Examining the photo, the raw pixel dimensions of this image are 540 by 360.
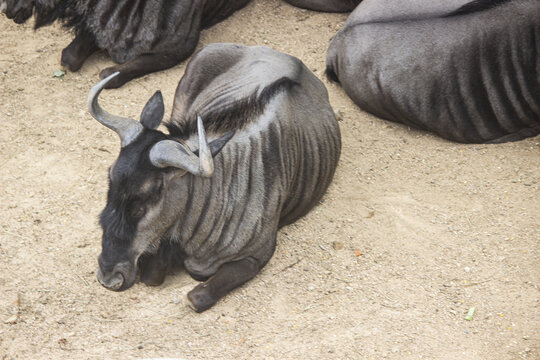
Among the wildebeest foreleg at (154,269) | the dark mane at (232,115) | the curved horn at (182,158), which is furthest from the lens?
the dark mane at (232,115)

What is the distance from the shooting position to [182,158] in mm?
4141

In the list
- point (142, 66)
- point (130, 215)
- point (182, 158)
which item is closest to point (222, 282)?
point (130, 215)

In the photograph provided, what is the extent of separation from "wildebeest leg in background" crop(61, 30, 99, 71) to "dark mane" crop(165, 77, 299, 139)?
109 inches

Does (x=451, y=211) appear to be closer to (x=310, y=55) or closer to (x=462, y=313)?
(x=462, y=313)

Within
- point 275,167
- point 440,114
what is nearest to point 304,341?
point 275,167

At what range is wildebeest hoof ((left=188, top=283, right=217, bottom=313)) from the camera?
4646 mm

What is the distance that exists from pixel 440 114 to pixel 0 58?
5.04 meters

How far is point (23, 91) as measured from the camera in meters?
7.01

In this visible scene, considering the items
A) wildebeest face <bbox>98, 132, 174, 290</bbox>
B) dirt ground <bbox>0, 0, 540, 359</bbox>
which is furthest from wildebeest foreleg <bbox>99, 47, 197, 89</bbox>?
wildebeest face <bbox>98, 132, 174, 290</bbox>

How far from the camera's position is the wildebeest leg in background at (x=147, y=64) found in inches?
280

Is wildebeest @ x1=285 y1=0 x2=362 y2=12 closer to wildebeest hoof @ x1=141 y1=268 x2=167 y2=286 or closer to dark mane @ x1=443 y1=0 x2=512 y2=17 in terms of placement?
dark mane @ x1=443 y1=0 x2=512 y2=17

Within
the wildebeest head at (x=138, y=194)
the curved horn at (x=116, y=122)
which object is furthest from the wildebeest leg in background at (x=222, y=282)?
the curved horn at (x=116, y=122)

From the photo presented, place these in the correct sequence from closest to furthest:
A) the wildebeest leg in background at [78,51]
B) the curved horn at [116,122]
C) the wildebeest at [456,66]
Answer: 1. the curved horn at [116,122]
2. the wildebeest at [456,66]
3. the wildebeest leg in background at [78,51]

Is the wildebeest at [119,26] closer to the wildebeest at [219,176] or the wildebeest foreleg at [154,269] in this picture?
the wildebeest at [219,176]
